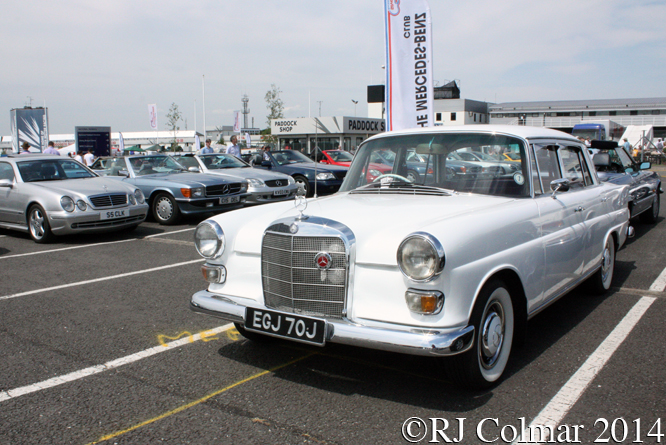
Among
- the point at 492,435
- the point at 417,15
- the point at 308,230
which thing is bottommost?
the point at 492,435

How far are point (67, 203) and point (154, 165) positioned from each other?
3346 millimetres

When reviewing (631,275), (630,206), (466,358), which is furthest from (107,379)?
(630,206)

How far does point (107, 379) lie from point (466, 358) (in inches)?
87.0

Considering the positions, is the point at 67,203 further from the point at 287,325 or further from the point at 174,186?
the point at 287,325

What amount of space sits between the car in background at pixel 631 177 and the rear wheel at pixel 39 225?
866 centimetres

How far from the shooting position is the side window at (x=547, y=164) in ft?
13.5

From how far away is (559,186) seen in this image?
405 centimetres

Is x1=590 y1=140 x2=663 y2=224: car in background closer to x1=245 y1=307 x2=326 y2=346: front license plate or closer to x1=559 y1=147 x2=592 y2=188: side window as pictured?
x1=559 y1=147 x2=592 y2=188: side window

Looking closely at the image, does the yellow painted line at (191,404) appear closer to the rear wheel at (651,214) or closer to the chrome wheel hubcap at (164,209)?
the chrome wheel hubcap at (164,209)

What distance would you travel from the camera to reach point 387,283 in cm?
294

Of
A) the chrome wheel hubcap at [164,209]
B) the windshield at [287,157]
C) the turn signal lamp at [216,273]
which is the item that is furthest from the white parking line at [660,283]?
the windshield at [287,157]

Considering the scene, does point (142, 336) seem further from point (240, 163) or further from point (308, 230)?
point (240, 163)

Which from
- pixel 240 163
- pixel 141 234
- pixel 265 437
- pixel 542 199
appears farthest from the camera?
pixel 240 163

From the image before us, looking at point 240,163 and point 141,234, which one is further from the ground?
point 240,163
